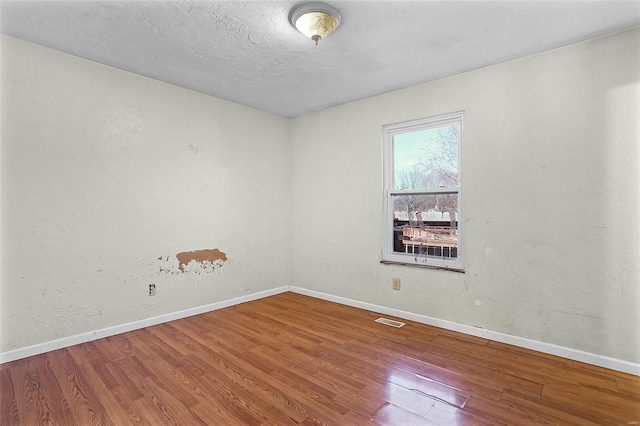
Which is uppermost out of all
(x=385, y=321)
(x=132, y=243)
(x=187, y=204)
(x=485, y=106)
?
(x=485, y=106)

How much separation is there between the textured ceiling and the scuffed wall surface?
1.00ft

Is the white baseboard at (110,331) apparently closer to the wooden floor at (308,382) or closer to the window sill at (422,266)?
the wooden floor at (308,382)

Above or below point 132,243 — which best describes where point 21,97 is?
above

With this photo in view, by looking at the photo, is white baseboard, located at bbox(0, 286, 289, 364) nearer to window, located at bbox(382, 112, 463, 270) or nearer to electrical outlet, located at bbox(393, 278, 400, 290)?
electrical outlet, located at bbox(393, 278, 400, 290)

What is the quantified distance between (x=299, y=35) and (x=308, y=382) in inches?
102

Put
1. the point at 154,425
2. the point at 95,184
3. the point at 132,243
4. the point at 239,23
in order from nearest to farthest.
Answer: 1. the point at 154,425
2. the point at 239,23
3. the point at 95,184
4. the point at 132,243

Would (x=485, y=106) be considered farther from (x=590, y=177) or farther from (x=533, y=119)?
(x=590, y=177)

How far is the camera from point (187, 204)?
3619 millimetres

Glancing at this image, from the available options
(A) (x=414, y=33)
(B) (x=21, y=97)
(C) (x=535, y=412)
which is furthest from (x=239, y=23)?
(C) (x=535, y=412)

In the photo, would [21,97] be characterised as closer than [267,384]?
No

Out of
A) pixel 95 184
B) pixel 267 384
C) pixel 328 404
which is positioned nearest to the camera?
pixel 328 404

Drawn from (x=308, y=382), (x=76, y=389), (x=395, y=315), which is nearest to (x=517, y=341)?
(x=395, y=315)

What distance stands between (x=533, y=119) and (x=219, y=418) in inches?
129

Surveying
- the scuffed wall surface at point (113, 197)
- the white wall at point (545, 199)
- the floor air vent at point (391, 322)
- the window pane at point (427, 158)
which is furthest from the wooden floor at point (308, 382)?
the window pane at point (427, 158)
